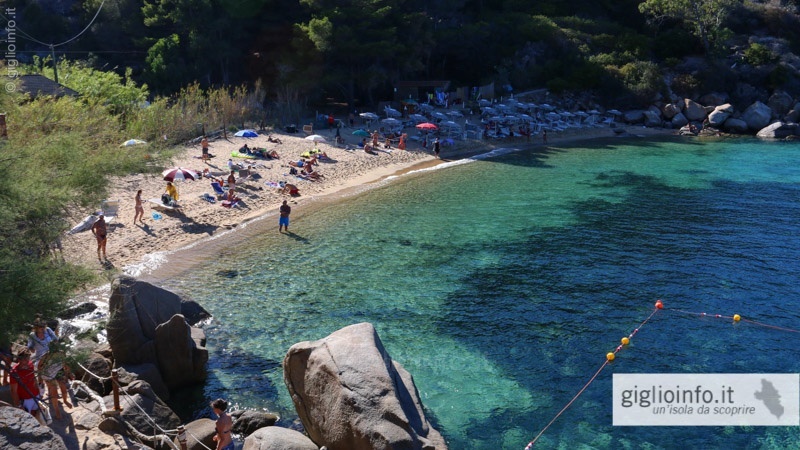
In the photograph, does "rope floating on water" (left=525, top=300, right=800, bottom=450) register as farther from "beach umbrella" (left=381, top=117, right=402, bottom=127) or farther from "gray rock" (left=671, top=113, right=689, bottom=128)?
"gray rock" (left=671, top=113, right=689, bottom=128)

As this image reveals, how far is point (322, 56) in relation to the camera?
150 ft

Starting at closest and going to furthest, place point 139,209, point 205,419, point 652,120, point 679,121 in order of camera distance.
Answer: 1. point 205,419
2. point 139,209
3. point 652,120
4. point 679,121

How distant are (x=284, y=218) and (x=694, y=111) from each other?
42.7m

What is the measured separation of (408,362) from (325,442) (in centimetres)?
474

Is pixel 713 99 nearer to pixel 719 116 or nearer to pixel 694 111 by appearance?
pixel 694 111

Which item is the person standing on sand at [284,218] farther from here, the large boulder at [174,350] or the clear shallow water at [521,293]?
the large boulder at [174,350]

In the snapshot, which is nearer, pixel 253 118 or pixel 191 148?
pixel 191 148

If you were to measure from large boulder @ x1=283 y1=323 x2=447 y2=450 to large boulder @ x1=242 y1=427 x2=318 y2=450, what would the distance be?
0.61m

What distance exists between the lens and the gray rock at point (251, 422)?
46.2 feet

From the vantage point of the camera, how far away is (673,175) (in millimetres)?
39250

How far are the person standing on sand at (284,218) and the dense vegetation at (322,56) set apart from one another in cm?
507

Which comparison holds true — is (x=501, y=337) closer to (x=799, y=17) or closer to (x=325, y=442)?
(x=325, y=442)

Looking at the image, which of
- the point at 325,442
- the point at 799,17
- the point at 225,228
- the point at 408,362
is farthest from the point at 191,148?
the point at 799,17

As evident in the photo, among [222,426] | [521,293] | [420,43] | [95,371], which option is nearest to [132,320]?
[95,371]
